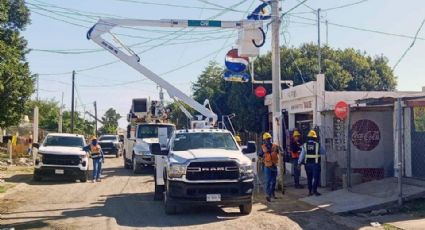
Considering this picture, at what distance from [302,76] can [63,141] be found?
1698 cm

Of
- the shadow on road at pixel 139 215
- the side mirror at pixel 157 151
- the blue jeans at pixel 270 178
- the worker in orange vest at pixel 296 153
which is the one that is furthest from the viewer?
the worker in orange vest at pixel 296 153

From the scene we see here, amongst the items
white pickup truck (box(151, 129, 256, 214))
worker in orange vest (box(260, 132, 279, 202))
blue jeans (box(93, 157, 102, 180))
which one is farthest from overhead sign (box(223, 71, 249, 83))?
white pickup truck (box(151, 129, 256, 214))

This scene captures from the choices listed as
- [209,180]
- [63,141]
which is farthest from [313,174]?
[63,141]

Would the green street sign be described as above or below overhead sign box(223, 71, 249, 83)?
above

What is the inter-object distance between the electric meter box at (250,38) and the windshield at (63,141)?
8.50 metres

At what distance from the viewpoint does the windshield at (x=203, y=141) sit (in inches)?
537

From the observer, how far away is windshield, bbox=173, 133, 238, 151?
13.6 metres

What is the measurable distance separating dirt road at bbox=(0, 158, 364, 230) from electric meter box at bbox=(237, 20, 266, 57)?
4910 millimetres

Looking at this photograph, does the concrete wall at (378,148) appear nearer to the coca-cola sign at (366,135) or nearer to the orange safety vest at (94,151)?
the coca-cola sign at (366,135)

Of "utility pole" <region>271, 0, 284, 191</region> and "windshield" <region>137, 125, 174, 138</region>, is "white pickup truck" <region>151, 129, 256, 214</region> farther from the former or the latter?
"windshield" <region>137, 125, 174, 138</region>

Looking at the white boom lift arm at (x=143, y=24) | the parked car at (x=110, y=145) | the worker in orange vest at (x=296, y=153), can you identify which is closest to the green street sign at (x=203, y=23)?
the white boom lift arm at (x=143, y=24)

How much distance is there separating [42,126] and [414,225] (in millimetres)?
56713

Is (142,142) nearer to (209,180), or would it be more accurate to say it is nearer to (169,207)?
(169,207)

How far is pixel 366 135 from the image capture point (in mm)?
18297
